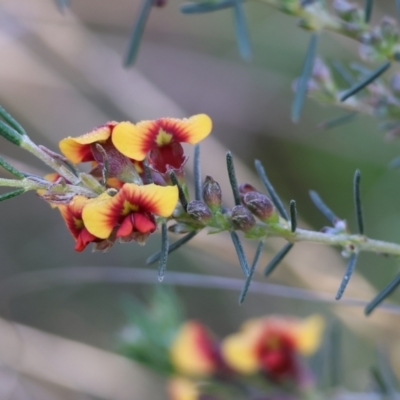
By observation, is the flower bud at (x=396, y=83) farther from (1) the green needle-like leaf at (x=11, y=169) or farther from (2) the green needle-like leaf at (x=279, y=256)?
(1) the green needle-like leaf at (x=11, y=169)

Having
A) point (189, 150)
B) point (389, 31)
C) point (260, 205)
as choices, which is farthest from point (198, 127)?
point (189, 150)

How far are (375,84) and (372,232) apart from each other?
6.35ft

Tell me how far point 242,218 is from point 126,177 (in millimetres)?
196

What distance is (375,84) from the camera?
4.14 feet

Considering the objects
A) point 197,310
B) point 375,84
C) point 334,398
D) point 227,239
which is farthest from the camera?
point 197,310

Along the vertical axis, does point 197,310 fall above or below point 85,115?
below

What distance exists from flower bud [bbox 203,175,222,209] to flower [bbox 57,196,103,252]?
0.18 metres

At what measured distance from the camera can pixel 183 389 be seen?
1697mm

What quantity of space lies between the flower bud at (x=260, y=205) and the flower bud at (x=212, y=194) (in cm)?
6

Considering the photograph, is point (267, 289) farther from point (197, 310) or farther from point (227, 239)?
point (197, 310)

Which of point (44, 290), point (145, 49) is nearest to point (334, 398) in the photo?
point (44, 290)

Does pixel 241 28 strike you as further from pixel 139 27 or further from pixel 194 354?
pixel 194 354

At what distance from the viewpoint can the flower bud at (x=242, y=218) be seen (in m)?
0.86

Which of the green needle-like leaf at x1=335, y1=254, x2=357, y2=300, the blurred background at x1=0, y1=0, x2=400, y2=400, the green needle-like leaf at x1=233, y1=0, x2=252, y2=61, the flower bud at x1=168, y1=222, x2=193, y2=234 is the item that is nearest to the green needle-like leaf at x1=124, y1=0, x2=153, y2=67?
the green needle-like leaf at x1=233, y1=0, x2=252, y2=61
